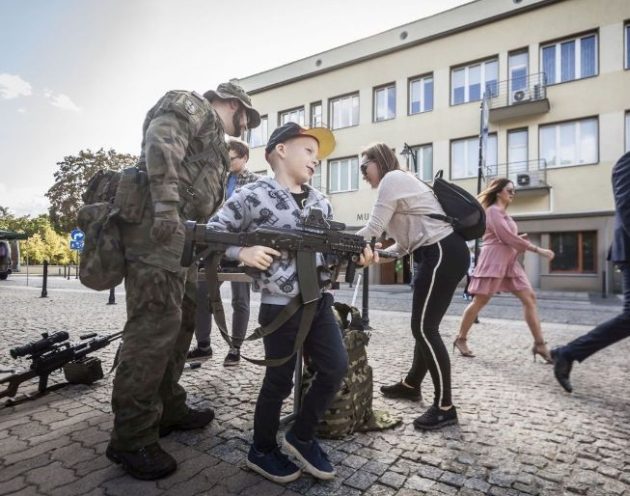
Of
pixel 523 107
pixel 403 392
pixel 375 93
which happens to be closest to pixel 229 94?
pixel 403 392

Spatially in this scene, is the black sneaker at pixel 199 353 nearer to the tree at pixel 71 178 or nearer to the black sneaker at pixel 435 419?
the black sneaker at pixel 435 419

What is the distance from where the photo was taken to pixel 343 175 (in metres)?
24.2

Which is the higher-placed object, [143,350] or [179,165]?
[179,165]

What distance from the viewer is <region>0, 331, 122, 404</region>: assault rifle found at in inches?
126

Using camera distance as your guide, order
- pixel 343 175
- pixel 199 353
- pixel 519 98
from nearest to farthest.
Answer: pixel 199 353, pixel 519 98, pixel 343 175

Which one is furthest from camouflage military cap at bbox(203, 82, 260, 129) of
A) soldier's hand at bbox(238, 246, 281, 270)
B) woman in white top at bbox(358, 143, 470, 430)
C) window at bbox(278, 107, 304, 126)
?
window at bbox(278, 107, 304, 126)

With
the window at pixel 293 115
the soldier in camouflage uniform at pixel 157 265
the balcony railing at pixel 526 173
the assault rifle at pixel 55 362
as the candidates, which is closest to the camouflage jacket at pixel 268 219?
the soldier in camouflage uniform at pixel 157 265

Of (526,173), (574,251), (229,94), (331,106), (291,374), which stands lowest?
(291,374)

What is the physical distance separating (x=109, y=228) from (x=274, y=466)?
149cm

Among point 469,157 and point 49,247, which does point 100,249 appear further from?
point 49,247

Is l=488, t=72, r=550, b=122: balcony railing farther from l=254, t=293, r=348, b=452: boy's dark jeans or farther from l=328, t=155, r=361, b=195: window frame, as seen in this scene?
l=254, t=293, r=348, b=452: boy's dark jeans

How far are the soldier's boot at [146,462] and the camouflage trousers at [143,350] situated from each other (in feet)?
0.11

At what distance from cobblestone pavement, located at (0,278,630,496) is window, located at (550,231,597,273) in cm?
1582

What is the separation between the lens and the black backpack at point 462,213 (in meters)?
2.98
